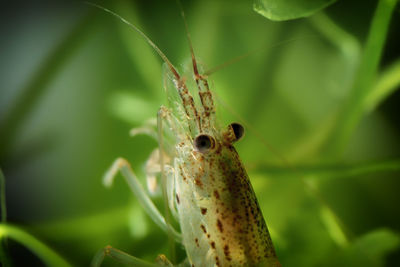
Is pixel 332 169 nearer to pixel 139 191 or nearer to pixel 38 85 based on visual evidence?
pixel 139 191

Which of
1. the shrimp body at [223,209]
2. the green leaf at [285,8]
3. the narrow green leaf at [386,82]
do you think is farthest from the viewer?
Result: the narrow green leaf at [386,82]

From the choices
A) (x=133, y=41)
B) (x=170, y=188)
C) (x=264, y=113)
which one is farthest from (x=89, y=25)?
(x=264, y=113)

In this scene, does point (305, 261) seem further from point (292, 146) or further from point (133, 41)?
point (133, 41)

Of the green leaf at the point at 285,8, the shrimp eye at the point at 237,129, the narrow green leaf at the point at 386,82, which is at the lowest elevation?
the narrow green leaf at the point at 386,82

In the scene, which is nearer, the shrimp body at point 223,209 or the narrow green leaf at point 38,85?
the shrimp body at point 223,209

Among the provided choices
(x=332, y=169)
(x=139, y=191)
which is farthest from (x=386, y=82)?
(x=139, y=191)

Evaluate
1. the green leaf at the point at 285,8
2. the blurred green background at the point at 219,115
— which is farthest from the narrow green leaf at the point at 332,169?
the green leaf at the point at 285,8

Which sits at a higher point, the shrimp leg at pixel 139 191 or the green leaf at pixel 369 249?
the shrimp leg at pixel 139 191

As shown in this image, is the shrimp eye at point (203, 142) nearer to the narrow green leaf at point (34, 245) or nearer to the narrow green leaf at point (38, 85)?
the narrow green leaf at point (34, 245)
